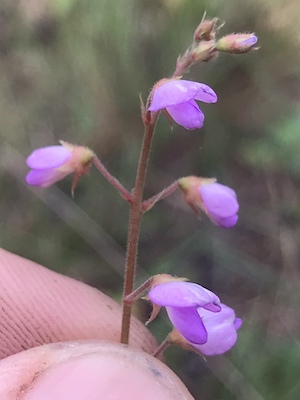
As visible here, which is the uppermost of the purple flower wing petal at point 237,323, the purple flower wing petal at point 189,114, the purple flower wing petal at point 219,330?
the purple flower wing petal at point 189,114

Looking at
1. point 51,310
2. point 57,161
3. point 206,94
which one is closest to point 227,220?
point 206,94

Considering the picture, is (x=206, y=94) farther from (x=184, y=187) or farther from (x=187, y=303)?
(x=187, y=303)

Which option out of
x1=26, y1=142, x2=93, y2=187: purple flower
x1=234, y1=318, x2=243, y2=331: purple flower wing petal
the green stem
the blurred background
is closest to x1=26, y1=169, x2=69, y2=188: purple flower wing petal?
x1=26, y1=142, x2=93, y2=187: purple flower

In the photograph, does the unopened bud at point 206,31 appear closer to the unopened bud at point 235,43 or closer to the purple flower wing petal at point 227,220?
the unopened bud at point 235,43

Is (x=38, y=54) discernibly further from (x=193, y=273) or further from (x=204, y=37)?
(x=204, y=37)

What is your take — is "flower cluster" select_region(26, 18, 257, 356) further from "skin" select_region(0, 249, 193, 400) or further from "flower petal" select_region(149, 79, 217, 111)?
"skin" select_region(0, 249, 193, 400)

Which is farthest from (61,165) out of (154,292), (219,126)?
(219,126)

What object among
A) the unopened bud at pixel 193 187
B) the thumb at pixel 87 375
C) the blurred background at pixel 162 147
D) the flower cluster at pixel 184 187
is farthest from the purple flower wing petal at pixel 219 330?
the blurred background at pixel 162 147

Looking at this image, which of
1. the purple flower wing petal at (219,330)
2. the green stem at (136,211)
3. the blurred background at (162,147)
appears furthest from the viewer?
the blurred background at (162,147)
